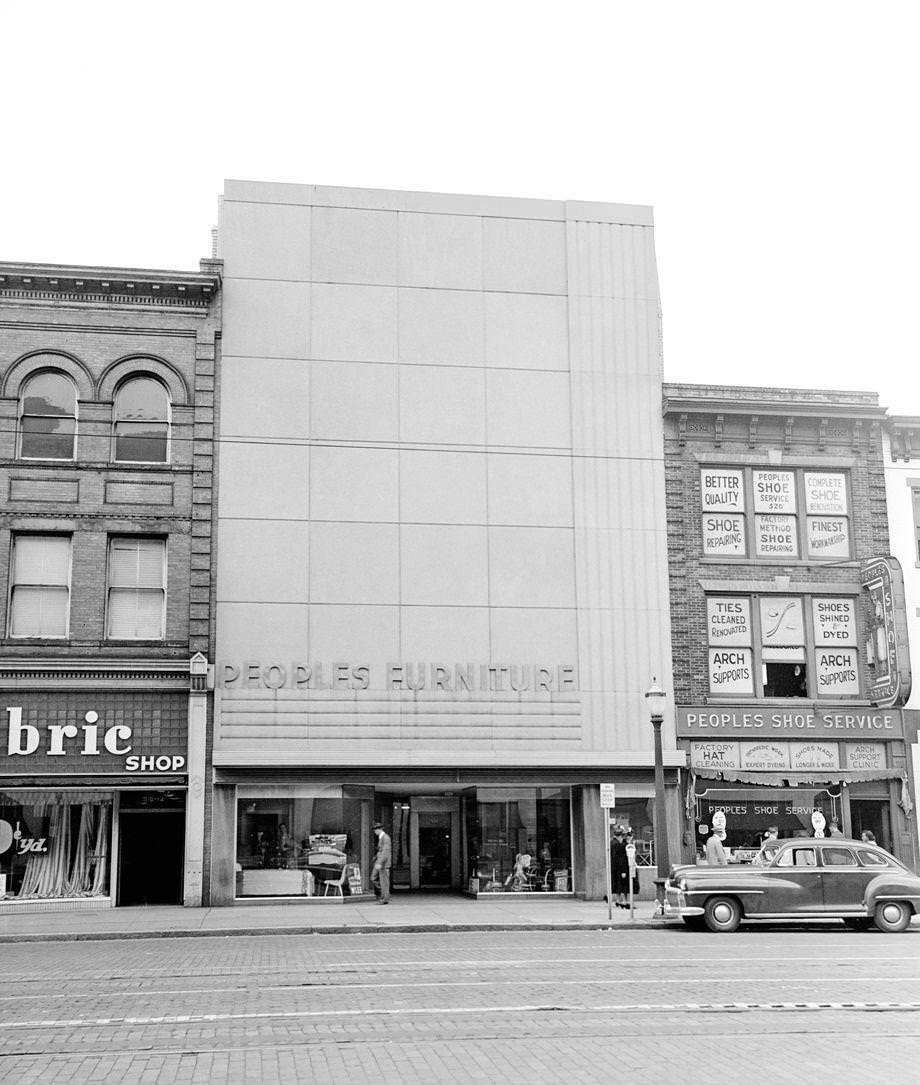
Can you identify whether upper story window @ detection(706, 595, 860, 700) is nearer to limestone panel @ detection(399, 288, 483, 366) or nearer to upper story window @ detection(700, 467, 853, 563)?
upper story window @ detection(700, 467, 853, 563)

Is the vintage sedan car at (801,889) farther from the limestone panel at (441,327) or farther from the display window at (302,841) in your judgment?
the limestone panel at (441,327)

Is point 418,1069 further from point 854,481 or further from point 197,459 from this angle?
point 854,481

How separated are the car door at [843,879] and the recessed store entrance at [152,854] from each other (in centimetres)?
1329

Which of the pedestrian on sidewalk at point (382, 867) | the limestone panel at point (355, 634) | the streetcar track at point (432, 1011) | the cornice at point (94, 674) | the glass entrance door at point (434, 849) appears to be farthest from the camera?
the glass entrance door at point (434, 849)

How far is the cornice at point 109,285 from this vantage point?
28.8 metres

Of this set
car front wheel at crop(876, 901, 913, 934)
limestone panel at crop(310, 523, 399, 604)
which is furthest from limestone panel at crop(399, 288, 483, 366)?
car front wheel at crop(876, 901, 913, 934)

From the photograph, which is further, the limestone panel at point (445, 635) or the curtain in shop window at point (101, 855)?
the limestone panel at point (445, 635)

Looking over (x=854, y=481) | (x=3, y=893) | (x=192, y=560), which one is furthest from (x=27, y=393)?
(x=854, y=481)

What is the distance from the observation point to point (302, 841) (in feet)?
92.4

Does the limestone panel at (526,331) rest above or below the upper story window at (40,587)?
above

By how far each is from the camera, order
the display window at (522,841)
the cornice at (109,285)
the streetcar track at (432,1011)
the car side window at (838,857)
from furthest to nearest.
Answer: the display window at (522,841)
the cornice at (109,285)
the car side window at (838,857)
the streetcar track at (432,1011)

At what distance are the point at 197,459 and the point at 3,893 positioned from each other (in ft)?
32.8

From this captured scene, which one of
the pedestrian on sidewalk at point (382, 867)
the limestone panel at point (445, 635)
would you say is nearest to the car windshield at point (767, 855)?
the limestone panel at point (445, 635)

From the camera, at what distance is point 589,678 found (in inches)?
1158
